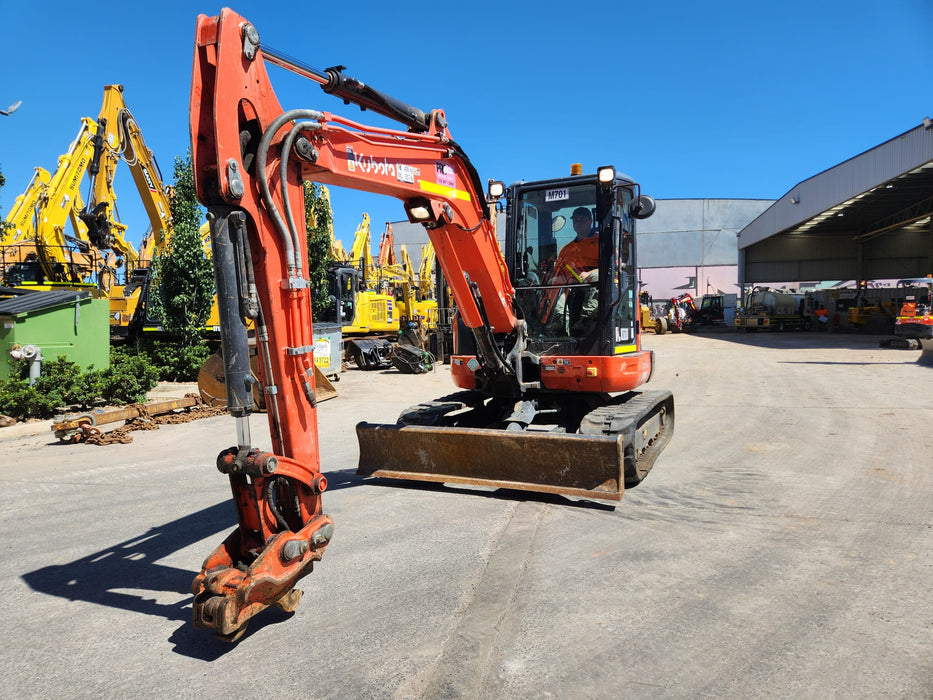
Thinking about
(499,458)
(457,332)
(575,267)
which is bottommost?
(499,458)

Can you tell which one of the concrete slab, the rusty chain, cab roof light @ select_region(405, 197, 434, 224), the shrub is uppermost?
cab roof light @ select_region(405, 197, 434, 224)

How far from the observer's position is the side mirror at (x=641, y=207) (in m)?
6.28

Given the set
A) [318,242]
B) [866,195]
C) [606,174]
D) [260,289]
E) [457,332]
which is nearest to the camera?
[260,289]

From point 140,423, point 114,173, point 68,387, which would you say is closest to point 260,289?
point 140,423

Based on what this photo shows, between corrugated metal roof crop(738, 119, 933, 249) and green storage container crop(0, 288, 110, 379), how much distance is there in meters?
21.9

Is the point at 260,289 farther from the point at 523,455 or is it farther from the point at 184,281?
the point at 184,281

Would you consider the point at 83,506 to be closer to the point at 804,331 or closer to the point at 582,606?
the point at 582,606

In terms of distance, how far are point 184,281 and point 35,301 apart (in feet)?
12.2

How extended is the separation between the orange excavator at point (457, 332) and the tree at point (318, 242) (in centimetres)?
1280

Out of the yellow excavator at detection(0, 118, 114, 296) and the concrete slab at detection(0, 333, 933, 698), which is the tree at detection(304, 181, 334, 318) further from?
the concrete slab at detection(0, 333, 933, 698)

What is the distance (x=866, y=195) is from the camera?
88.1 feet

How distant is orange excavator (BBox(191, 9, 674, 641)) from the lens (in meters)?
3.29

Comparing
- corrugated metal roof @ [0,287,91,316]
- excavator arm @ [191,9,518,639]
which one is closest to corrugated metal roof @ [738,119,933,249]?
excavator arm @ [191,9,518,639]

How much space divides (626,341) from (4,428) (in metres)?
8.43
